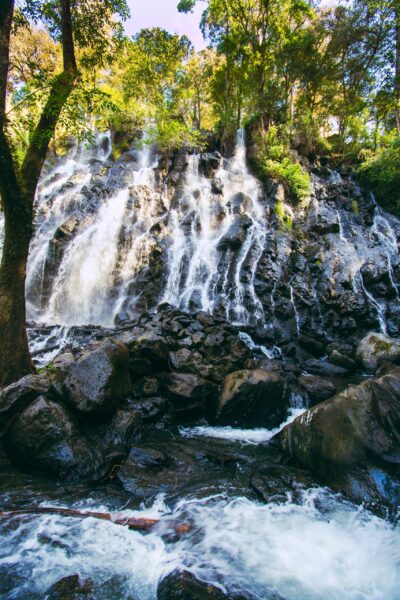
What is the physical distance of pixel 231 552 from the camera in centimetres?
368

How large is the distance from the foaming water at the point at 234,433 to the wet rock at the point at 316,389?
1.34 m

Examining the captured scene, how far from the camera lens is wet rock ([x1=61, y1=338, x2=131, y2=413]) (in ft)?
18.3

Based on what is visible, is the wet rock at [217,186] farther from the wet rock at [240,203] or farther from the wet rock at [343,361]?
the wet rock at [343,361]

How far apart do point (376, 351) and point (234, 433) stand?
20.6 feet

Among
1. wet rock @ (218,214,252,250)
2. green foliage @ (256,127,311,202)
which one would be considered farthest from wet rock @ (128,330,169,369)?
green foliage @ (256,127,311,202)

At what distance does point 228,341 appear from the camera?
9.82 metres

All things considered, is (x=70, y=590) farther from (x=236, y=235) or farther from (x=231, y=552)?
(x=236, y=235)

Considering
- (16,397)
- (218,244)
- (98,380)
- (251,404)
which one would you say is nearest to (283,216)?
(218,244)

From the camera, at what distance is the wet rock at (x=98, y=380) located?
5.57 m

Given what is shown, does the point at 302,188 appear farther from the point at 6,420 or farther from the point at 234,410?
the point at 6,420

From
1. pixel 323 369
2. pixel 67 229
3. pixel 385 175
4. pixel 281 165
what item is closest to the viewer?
pixel 323 369

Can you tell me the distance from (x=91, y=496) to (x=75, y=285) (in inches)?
494

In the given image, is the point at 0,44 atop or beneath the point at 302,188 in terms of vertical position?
beneath

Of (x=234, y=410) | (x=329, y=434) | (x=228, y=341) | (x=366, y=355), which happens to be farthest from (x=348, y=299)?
(x=329, y=434)
